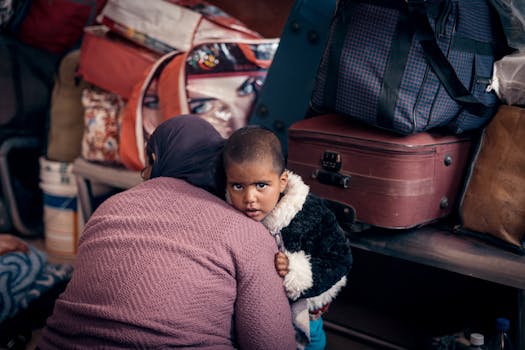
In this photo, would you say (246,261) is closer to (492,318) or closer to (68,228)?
(492,318)

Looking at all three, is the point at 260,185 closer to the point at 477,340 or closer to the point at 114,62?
the point at 477,340

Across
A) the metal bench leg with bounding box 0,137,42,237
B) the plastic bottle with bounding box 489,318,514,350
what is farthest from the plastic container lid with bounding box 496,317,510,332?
the metal bench leg with bounding box 0,137,42,237

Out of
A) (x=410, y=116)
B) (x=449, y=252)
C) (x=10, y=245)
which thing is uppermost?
(x=410, y=116)

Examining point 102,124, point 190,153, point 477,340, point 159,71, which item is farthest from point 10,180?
point 477,340

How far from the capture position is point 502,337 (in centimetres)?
161

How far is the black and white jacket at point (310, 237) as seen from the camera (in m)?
1.29

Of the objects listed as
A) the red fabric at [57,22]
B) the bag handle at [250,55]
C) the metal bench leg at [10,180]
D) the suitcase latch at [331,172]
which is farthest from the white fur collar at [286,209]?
the metal bench leg at [10,180]

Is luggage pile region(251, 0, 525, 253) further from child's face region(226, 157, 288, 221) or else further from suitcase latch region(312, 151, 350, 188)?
child's face region(226, 157, 288, 221)

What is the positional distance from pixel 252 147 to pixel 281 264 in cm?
29

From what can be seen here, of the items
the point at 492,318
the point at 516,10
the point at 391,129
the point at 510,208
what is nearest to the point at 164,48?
the point at 391,129

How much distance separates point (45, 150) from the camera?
277 centimetres

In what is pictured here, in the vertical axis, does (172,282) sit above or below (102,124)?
above

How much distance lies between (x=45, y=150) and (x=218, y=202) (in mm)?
1909

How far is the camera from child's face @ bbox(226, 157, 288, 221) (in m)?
1.24
